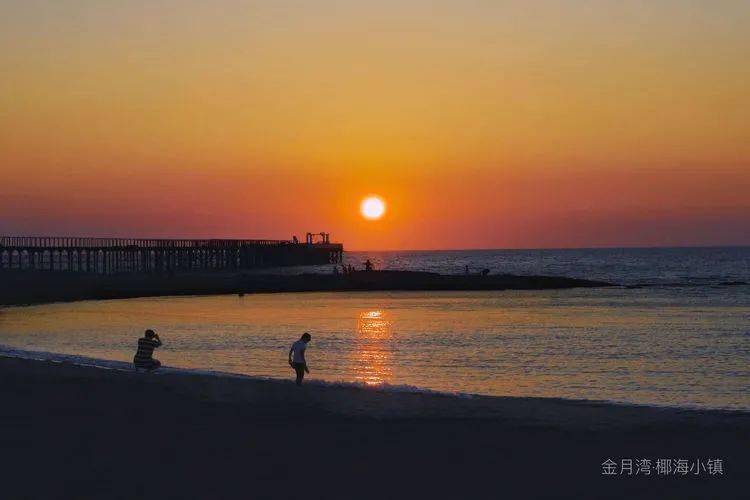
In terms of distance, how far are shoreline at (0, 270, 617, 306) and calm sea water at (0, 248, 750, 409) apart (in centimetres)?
526

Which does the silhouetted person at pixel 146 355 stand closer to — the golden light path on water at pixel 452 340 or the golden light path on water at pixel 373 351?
the golden light path on water at pixel 452 340

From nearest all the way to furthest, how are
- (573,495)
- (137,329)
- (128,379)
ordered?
(573,495)
(128,379)
(137,329)

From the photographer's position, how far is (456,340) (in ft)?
127

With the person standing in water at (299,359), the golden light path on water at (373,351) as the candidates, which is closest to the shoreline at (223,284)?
the golden light path on water at (373,351)

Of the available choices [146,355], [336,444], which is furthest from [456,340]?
[336,444]

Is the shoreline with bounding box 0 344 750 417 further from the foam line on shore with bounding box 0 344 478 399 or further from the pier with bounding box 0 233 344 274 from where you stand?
the pier with bounding box 0 233 344 274

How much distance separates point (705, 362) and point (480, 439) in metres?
18.4

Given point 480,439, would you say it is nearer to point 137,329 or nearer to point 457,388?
point 457,388

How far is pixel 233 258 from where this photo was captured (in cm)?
12862

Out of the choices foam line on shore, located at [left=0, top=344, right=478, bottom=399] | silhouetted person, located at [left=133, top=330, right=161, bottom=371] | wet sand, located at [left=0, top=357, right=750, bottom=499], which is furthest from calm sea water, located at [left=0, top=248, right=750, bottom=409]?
wet sand, located at [left=0, top=357, right=750, bottom=499]

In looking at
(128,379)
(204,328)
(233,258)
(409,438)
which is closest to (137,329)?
(204,328)

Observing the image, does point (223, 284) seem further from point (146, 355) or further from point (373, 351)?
point (146, 355)

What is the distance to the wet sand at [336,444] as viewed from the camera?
37.6 feet

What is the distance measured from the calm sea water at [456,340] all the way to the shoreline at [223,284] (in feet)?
17.3
